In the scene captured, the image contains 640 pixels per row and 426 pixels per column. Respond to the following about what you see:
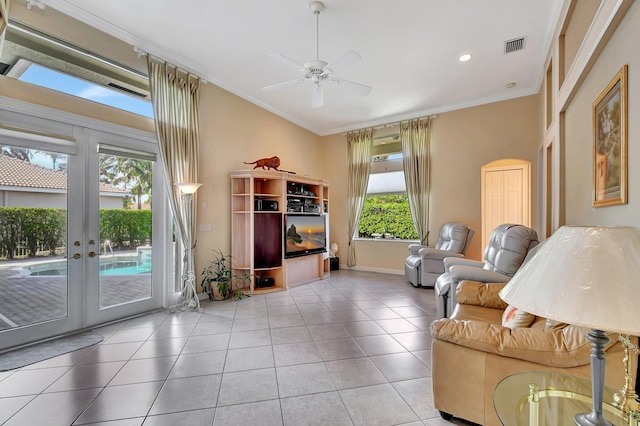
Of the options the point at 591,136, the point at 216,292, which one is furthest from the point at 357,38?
the point at 216,292

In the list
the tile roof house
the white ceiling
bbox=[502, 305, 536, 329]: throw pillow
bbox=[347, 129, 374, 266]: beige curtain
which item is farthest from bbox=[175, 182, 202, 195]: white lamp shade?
bbox=[347, 129, 374, 266]: beige curtain

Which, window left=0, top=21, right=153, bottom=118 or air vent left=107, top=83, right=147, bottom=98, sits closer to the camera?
window left=0, top=21, right=153, bottom=118

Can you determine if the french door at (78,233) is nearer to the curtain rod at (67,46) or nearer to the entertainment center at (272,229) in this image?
the curtain rod at (67,46)

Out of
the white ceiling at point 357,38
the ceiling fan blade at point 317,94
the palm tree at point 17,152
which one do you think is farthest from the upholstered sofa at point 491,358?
the palm tree at point 17,152

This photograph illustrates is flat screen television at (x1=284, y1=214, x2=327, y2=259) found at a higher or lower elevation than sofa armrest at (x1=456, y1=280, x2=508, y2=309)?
higher

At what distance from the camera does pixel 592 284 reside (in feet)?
2.64

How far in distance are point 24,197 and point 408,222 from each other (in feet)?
19.8

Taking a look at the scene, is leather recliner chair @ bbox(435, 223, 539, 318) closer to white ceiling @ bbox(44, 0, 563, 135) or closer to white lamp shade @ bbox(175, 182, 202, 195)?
white ceiling @ bbox(44, 0, 563, 135)

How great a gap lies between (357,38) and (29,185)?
391 centimetres

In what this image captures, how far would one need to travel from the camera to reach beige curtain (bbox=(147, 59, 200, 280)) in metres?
3.74

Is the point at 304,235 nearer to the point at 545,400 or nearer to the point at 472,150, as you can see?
the point at 472,150

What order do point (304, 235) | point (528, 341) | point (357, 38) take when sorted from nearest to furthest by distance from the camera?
point (528, 341) < point (357, 38) < point (304, 235)

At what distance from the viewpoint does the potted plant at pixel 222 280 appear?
4.38m

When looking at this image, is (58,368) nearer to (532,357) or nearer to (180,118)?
(180,118)
